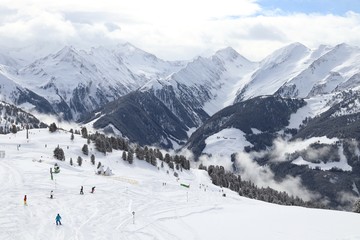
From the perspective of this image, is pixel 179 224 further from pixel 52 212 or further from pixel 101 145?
pixel 101 145

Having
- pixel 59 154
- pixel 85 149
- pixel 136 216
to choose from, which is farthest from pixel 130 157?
pixel 136 216

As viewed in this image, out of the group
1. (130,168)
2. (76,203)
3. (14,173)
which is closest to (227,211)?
(76,203)

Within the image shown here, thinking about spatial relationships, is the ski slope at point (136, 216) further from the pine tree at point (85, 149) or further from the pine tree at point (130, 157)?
the pine tree at point (130, 157)

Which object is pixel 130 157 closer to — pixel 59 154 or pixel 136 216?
pixel 59 154

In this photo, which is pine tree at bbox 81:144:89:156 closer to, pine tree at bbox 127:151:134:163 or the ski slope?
pine tree at bbox 127:151:134:163

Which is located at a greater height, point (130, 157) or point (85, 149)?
point (85, 149)

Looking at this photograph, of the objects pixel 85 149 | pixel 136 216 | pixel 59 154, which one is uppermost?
pixel 85 149

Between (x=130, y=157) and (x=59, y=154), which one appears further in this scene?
(x=130, y=157)

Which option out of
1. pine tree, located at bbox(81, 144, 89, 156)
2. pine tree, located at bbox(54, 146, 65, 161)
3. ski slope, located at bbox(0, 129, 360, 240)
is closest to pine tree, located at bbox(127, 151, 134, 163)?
pine tree, located at bbox(81, 144, 89, 156)

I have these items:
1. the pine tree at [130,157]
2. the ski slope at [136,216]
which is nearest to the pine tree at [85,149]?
the pine tree at [130,157]

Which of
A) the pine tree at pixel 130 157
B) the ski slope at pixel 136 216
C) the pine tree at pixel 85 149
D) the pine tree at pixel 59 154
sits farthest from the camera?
the pine tree at pixel 130 157

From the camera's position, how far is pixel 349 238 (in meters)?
60.4

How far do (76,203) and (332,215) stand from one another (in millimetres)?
41562

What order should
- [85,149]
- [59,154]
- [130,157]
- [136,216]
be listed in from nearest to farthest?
1. [136,216]
2. [59,154]
3. [85,149]
4. [130,157]
